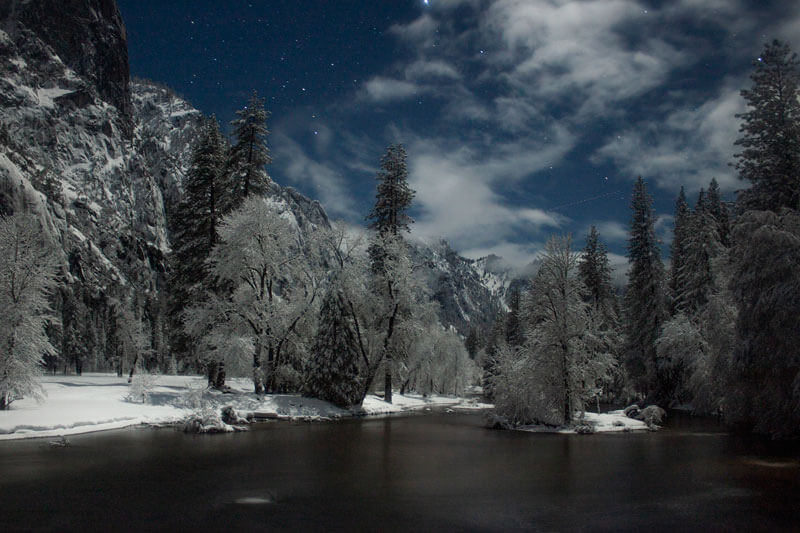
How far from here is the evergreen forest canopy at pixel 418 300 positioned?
67.8 feet

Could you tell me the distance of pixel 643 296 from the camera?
41156 millimetres

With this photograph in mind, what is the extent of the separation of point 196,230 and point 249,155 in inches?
267

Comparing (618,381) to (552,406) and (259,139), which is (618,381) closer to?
(552,406)

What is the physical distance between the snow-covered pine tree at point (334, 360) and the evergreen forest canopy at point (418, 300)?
0.32ft

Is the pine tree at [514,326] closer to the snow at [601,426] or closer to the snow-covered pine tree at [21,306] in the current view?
the snow at [601,426]

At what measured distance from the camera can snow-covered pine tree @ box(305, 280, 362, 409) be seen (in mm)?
30484

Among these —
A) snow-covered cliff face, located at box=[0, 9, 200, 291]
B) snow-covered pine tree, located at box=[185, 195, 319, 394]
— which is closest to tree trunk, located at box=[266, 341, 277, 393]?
snow-covered pine tree, located at box=[185, 195, 319, 394]

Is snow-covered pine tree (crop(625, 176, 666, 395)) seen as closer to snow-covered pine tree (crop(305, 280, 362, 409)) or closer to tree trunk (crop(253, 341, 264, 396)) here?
snow-covered pine tree (crop(305, 280, 362, 409))

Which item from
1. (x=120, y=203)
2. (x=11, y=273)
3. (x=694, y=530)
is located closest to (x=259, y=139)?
(x=11, y=273)

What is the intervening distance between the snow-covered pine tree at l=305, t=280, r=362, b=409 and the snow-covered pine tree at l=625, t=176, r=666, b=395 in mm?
23945

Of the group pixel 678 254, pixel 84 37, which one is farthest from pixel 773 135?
pixel 84 37

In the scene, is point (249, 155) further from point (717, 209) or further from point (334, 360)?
point (717, 209)

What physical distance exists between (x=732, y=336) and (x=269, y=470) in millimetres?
22495

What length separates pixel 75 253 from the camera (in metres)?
93.1
